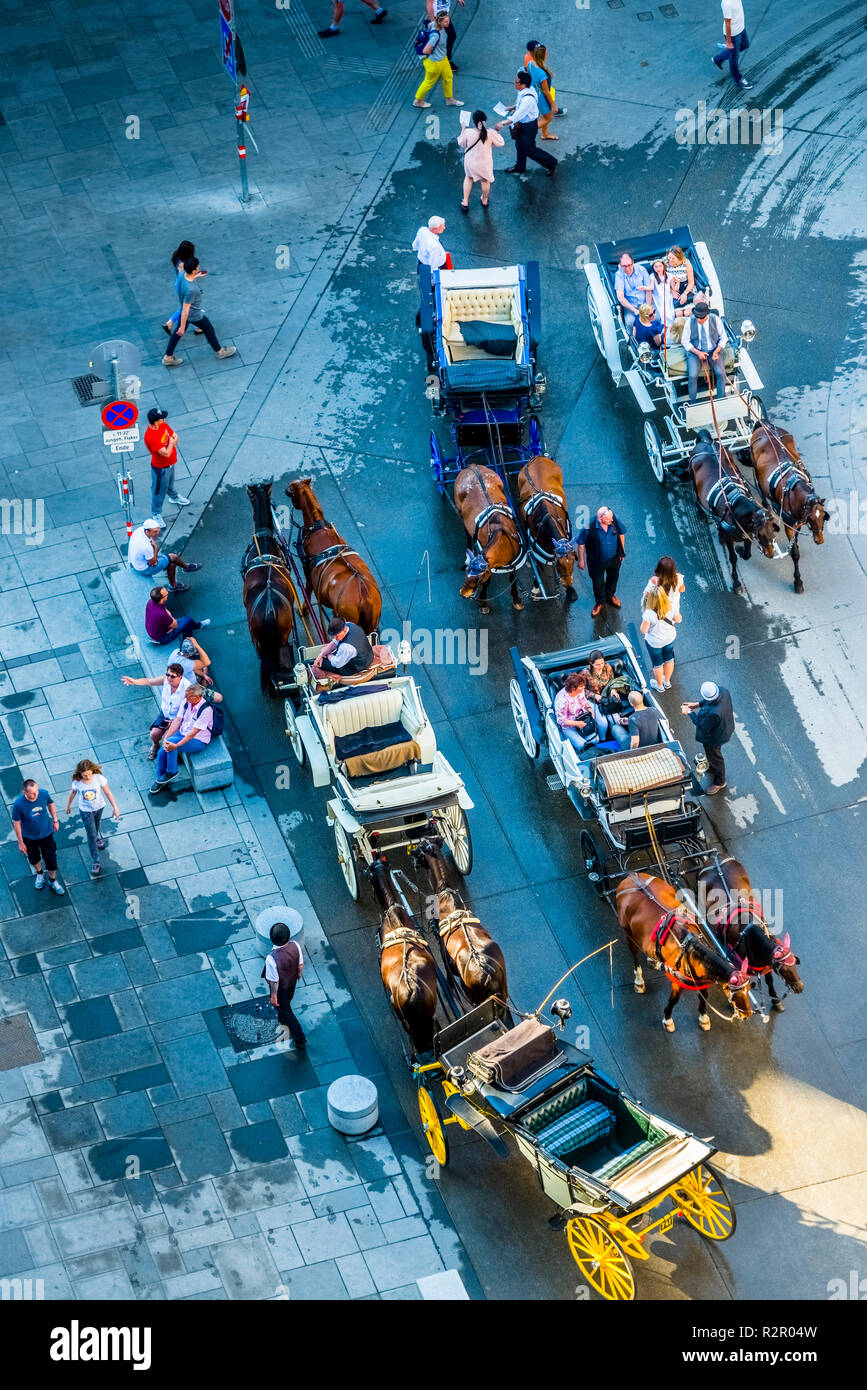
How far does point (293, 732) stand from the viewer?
18.1 meters

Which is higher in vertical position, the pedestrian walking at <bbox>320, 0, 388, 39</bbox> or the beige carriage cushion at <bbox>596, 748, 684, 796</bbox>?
the pedestrian walking at <bbox>320, 0, 388, 39</bbox>

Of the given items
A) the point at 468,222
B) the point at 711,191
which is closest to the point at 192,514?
the point at 468,222

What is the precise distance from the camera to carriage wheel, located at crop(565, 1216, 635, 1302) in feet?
45.8

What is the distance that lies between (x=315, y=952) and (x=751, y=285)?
1046cm

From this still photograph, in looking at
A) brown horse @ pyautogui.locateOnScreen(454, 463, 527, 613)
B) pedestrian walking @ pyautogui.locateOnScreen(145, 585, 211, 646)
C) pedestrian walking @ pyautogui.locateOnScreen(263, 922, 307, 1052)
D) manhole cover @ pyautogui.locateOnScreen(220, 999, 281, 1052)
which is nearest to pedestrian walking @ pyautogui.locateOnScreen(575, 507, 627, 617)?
brown horse @ pyautogui.locateOnScreen(454, 463, 527, 613)

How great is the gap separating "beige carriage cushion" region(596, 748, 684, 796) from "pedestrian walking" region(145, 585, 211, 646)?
4.49 meters

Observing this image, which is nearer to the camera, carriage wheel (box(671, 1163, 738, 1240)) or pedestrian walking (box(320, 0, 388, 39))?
carriage wheel (box(671, 1163, 738, 1240))

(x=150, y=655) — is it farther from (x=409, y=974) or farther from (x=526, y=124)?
(x=526, y=124)

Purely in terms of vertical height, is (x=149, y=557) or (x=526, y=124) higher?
(x=526, y=124)

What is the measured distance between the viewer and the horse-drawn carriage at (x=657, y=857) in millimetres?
15297

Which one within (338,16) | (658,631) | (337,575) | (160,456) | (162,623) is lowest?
(658,631)

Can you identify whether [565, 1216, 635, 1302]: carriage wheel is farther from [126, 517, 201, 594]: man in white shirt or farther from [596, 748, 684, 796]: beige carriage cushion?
[126, 517, 201, 594]: man in white shirt

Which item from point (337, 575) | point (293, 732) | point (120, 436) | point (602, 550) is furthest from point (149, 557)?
point (602, 550)

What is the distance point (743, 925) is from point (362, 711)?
13.2 ft
